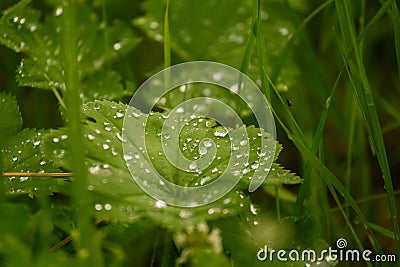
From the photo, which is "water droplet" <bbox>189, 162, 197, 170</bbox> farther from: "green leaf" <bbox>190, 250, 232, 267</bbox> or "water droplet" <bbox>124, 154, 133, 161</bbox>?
A: "green leaf" <bbox>190, 250, 232, 267</bbox>

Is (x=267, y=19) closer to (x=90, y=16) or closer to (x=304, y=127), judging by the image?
(x=304, y=127)

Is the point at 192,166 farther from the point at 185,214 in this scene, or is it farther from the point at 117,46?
the point at 117,46

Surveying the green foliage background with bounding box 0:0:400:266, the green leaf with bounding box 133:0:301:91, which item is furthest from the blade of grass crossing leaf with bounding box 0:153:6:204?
the green leaf with bounding box 133:0:301:91

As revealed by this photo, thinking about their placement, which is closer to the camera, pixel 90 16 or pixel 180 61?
pixel 90 16

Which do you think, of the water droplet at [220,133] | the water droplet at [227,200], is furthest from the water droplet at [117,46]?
the water droplet at [227,200]

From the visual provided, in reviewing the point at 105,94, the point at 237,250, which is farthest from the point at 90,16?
the point at 237,250

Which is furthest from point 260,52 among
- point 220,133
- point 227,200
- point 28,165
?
point 28,165
